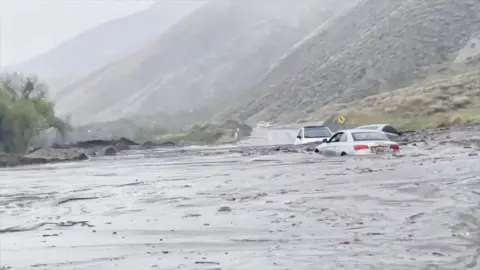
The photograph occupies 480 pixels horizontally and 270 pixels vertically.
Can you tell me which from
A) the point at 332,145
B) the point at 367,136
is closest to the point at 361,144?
the point at 367,136

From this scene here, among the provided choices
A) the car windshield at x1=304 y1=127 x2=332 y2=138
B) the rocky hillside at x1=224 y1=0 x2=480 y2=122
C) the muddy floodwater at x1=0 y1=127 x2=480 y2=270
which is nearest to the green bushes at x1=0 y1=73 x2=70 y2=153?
the car windshield at x1=304 y1=127 x2=332 y2=138

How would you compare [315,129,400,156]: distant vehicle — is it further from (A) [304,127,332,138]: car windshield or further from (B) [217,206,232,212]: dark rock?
(B) [217,206,232,212]: dark rock

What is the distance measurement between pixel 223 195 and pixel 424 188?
15.1 feet

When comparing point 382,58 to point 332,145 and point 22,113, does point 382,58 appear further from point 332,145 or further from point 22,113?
point 332,145

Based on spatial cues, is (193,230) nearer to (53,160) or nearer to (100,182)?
(100,182)

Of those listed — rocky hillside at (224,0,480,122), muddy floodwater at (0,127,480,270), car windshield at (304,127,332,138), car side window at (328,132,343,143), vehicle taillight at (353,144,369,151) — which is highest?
rocky hillside at (224,0,480,122)

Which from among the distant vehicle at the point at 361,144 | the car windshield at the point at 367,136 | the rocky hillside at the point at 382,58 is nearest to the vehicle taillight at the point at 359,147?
the distant vehicle at the point at 361,144

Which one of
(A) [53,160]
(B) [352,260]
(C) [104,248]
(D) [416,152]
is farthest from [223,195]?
(A) [53,160]

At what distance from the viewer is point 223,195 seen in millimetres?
18625

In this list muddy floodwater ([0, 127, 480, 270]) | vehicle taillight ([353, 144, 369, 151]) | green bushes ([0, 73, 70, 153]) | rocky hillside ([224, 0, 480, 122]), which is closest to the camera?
muddy floodwater ([0, 127, 480, 270])

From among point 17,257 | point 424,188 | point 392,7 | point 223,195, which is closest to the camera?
point 17,257

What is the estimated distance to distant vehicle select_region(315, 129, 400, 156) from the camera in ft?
98.8

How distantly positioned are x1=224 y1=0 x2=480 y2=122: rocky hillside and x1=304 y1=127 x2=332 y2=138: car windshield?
71.1 m

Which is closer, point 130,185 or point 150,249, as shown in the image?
point 150,249
